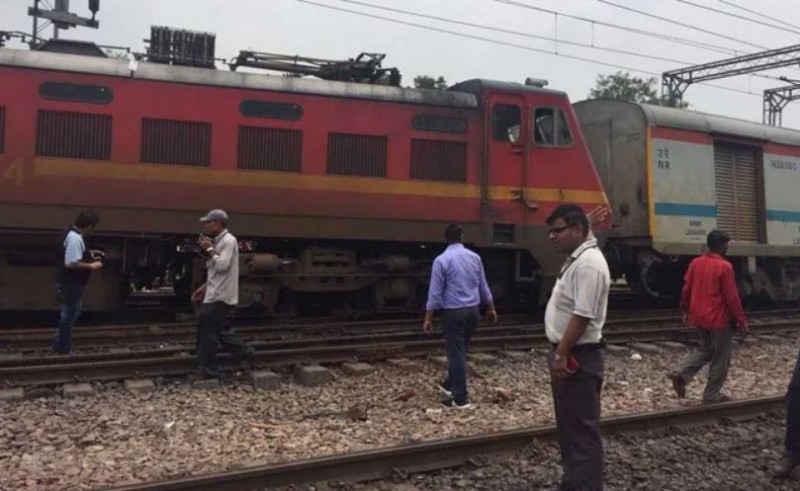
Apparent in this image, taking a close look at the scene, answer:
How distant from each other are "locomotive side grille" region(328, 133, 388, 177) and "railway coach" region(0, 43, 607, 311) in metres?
0.02

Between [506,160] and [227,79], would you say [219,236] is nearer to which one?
[227,79]

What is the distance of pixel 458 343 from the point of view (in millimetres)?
6734

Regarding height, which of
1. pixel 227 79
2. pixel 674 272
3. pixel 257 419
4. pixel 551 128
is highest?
pixel 227 79

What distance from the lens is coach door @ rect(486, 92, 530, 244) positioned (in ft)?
36.1

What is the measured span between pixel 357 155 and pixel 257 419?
5.25 meters

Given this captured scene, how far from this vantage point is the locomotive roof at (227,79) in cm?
919

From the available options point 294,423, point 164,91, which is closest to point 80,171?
point 164,91

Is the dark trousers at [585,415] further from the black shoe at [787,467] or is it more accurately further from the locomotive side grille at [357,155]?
the locomotive side grille at [357,155]

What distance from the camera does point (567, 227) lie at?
4.14 metres

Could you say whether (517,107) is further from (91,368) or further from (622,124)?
(91,368)

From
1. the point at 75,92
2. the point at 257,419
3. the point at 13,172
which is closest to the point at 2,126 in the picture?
the point at 13,172

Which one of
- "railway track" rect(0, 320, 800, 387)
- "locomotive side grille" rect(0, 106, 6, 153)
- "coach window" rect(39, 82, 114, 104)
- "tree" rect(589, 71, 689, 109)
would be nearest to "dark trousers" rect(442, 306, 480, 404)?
"railway track" rect(0, 320, 800, 387)

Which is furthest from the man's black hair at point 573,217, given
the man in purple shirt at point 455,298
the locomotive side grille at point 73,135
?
the locomotive side grille at point 73,135

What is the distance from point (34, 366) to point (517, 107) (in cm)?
754
